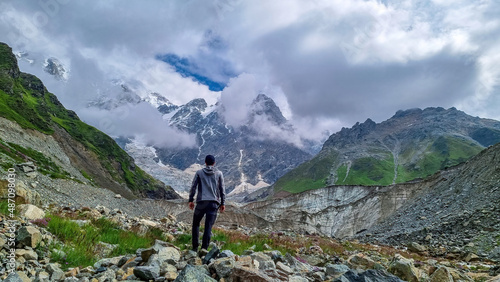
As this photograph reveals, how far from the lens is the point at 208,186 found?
374 inches

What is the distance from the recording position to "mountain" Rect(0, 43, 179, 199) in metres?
70.0

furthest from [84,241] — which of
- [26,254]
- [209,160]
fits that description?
[209,160]

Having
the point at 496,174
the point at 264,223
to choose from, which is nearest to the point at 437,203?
the point at 496,174

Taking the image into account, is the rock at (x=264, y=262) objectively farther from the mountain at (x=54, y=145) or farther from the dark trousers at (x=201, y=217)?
the mountain at (x=54, y=145)

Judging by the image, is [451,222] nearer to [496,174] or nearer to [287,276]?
[496,174]

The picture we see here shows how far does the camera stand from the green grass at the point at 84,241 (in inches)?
255

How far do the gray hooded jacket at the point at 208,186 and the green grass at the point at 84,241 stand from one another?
231 centimetres

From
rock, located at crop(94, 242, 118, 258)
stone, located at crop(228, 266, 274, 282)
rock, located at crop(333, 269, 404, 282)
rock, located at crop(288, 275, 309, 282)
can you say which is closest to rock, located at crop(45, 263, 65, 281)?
rock, located at crop(94, 242, 118, 258)

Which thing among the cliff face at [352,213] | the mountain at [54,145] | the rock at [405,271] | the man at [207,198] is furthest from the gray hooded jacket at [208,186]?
the cliff face at [352,213]

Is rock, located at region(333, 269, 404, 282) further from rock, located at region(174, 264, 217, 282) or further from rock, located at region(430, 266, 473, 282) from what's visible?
rock, located at region(174, 264, 217, 282)

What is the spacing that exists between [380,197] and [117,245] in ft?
227

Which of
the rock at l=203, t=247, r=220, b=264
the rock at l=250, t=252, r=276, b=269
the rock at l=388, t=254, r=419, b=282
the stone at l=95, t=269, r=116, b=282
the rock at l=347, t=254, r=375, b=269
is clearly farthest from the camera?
the rock at l=347, t=254, r=375, b=269

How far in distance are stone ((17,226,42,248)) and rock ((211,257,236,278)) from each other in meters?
3.99

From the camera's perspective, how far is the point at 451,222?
2498 centimetres
